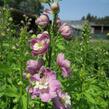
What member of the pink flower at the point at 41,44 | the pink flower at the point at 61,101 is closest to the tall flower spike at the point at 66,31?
the pink flower at the point at 41,44

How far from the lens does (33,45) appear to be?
3176mm

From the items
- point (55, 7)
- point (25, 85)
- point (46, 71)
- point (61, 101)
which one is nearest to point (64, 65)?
point (46, 71)

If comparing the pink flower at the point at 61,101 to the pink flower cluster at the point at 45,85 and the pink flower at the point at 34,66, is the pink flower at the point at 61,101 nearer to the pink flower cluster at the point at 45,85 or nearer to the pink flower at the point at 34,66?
the pink flower cluster at the point at 45,85

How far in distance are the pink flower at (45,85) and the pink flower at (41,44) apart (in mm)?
118

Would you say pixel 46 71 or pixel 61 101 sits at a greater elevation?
pixel 46 71

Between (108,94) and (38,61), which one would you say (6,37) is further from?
(38,61)

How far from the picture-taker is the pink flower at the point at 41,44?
3098mm

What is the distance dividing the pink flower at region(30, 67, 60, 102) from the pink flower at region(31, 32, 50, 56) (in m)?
0.12

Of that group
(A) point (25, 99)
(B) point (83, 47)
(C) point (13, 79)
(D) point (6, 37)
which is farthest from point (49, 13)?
(D) point (6, 37)

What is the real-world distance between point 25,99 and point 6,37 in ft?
14.2

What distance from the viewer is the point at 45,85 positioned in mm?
3072

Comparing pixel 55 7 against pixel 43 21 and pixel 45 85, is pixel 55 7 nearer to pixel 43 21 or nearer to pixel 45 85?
pixel 43 21

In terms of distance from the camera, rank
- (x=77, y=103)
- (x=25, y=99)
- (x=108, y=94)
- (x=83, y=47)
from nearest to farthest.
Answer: (x=25, y=99)
(x=77, y=103)
(x=108, y=94)
(x=83, y=47)

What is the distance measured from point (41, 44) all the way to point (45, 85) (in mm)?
273
